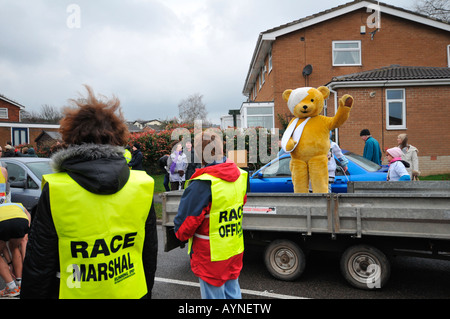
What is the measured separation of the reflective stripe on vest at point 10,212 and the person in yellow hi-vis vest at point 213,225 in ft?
8.05

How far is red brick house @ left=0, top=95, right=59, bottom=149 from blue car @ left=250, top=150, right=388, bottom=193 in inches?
1448

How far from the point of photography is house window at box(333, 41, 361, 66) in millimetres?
17953

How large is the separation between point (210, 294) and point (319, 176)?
2962 millimetres

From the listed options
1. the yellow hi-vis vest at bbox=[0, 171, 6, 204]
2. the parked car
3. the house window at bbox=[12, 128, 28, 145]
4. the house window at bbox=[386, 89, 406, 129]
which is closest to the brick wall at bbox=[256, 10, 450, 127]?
the house window at bbox=[386, 89, 406, 129]

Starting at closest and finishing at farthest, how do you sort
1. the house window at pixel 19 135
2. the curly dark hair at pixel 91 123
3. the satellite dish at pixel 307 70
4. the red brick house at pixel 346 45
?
the curly dark hair at pixel 91 123, the satellite dish at pixel 307 70, the red brick house at pixel 346 45, the house window at pixel 19 135

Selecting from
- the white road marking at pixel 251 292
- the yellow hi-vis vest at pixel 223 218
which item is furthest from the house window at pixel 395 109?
the yellow hi-vis vest at pixel 223 218

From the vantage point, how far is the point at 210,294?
253cm

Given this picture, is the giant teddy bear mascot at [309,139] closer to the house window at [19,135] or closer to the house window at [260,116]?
the house window at [260,116]

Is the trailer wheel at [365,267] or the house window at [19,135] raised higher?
the house window at [19,135]

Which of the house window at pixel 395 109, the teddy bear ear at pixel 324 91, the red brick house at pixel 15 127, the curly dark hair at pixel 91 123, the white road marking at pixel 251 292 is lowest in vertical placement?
the white road marking at pixel 251 292

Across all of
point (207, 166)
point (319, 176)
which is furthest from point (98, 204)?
point (319, 176)

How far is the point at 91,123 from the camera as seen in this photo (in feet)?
6.00

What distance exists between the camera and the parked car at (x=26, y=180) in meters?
7.06

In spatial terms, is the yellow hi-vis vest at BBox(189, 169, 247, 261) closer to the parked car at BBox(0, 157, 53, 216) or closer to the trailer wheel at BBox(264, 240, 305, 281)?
the trailer wheel at BBox(264, 240, 305, 281)
